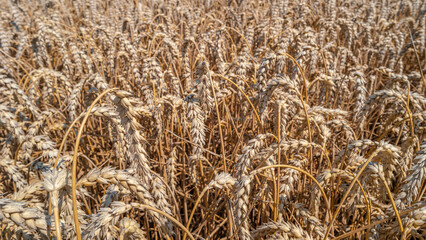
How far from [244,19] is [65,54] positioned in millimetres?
2483

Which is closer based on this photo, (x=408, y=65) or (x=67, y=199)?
(x=67, y=199)

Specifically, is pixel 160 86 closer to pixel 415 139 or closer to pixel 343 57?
pixel 415 139

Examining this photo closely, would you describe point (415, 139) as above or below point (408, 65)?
above

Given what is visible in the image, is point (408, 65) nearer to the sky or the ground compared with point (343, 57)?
nearer to the ground

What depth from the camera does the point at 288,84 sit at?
4.33ft

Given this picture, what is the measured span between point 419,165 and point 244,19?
3.29 m

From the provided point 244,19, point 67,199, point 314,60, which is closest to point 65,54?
point 67,199

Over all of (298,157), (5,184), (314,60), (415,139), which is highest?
(314,60)

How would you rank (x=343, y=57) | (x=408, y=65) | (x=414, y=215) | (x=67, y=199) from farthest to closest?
(x=408, y=65)
(x=343, y=57)
(x=414, y=215)
(x=67, y=199)

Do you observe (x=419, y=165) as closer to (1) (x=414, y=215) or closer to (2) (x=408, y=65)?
(1) (x=414, y=215)

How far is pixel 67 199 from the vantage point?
2.89 feet

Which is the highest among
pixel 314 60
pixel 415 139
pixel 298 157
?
pixel 314 60

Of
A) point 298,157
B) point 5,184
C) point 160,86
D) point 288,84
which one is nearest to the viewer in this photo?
point 288,84

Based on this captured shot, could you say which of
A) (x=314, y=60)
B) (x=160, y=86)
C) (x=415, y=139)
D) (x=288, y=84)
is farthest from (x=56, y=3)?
(x=415, y=139)
